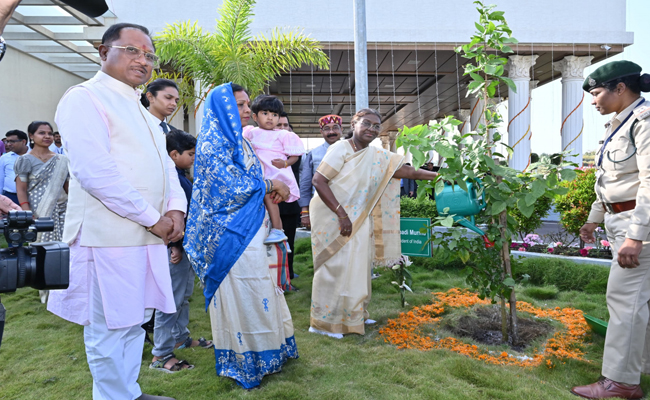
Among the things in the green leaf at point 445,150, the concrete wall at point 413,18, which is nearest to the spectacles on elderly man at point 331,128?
the green leaf at point 445,150

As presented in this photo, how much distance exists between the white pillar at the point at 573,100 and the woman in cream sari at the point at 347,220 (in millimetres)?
10265

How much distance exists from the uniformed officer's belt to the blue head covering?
2.10 m

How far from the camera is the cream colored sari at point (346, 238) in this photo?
3758mm

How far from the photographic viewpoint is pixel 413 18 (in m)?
11.2

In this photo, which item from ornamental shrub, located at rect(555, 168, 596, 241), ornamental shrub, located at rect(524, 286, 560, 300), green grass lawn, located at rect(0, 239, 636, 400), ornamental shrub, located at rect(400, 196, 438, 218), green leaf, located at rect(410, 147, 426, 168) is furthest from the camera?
ornamental shrub, located at rect(400, 196, 438, 218)

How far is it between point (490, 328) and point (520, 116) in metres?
9.81

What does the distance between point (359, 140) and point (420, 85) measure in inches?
511

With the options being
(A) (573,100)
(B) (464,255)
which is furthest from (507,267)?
(A) (573,100)

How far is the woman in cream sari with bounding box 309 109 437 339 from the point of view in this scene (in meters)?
3.75

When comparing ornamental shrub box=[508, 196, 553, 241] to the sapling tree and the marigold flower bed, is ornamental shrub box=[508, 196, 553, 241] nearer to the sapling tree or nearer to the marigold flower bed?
the marigold flower bed

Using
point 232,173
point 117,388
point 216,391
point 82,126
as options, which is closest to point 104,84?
point 82,126

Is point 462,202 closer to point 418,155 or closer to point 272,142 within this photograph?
point 418,155

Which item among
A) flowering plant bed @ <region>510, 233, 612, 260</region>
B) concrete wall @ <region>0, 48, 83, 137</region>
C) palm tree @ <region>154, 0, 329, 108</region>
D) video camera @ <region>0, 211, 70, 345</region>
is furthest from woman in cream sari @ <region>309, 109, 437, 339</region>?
concrete wall @ <region>0, 48, 83, 137</region>

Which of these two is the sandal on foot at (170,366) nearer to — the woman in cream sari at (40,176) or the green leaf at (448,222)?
the green leaf at (448,222)
